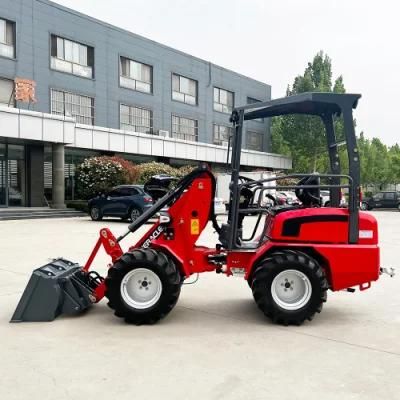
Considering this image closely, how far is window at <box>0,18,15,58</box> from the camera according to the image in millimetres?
26625

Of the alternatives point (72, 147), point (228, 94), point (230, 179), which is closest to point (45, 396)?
point (230, 179)

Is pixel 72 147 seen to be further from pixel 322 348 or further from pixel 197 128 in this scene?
pixel 322 348

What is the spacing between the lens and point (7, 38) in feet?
88.5

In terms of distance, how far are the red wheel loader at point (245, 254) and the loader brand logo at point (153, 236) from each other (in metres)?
0.01

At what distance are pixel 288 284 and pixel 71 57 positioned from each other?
28.4 metres

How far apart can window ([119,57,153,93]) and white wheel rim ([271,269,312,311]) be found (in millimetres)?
30565

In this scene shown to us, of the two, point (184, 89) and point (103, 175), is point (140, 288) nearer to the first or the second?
point (103, 175)

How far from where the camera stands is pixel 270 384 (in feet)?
12.7

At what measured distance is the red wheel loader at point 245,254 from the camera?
540 cm

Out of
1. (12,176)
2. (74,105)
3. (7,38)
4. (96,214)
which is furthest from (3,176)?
(96,214)

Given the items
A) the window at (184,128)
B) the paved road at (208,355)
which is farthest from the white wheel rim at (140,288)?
the window at (184,128)

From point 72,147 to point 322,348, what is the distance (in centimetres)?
2596

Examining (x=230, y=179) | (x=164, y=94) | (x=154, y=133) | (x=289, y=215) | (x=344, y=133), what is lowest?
(x=289, y=215)

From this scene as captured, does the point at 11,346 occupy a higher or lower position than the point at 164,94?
lower
